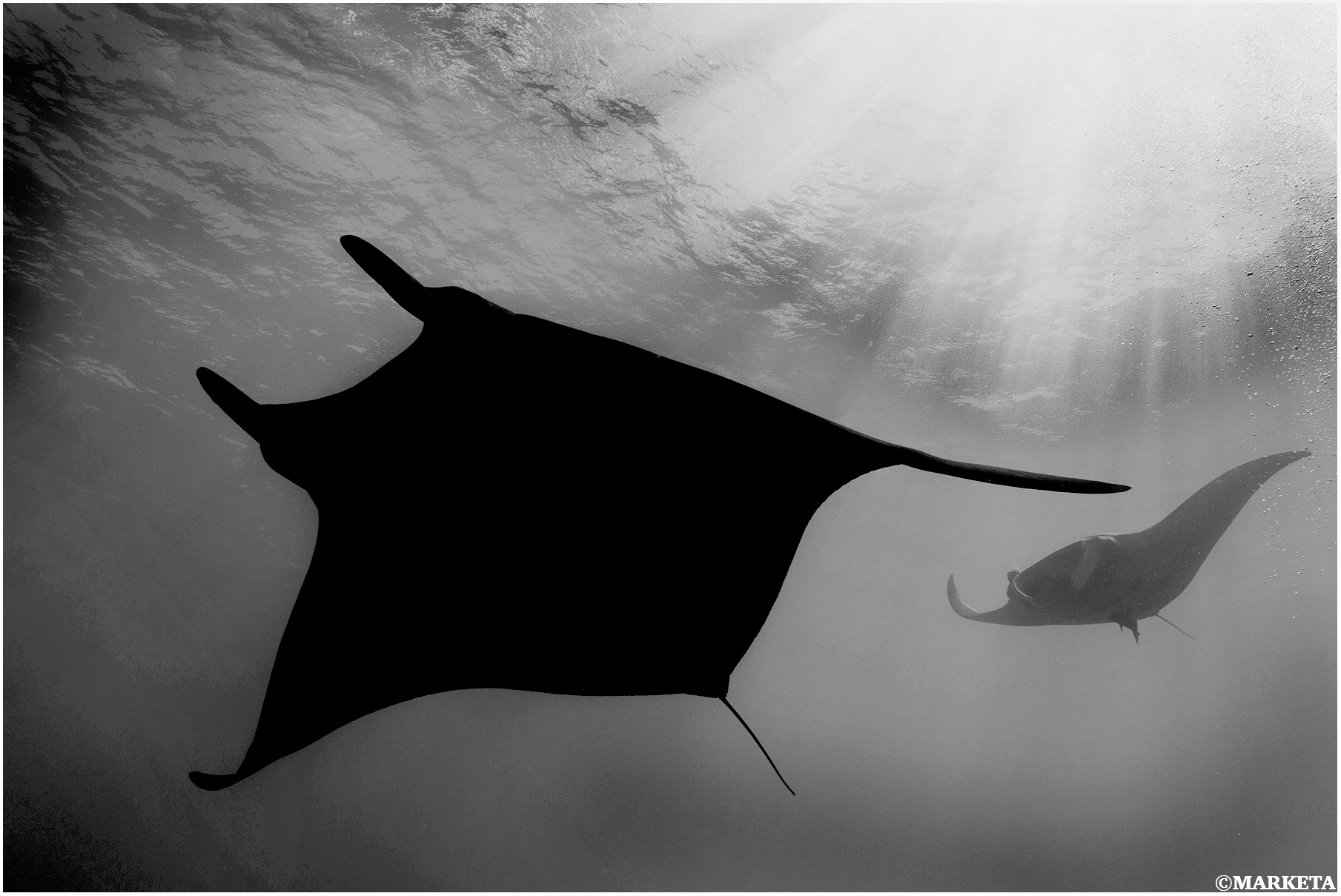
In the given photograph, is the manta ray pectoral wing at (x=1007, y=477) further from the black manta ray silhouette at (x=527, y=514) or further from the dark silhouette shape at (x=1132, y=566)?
the dark silhouette shape at (x=1132, y=566)

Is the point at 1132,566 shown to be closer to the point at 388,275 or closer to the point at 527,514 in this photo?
the point at 527,514

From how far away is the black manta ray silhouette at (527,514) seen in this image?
62.9 inches

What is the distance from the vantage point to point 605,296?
39.3 ft

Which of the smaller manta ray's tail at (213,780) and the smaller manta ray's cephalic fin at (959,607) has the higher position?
the smaller manta ray's tail at (213,780)

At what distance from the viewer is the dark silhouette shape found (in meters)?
5.93

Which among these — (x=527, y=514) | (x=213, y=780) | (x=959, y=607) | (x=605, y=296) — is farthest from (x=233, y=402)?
(x=605, y=296)

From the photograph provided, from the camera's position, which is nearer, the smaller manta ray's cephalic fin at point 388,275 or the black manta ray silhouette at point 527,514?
the smaller manta ray's cephalic fin at point 388,275

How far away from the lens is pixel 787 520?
181 cm

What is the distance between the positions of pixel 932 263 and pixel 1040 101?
10.1 ft

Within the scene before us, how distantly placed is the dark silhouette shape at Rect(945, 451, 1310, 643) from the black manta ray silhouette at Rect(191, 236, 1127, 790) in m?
5.68

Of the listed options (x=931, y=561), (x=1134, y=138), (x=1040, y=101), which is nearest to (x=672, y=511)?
(x=1040, y=101)

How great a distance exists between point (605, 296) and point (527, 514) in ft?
34.5

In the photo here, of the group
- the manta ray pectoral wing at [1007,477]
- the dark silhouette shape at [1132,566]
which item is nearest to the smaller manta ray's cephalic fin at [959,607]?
the dark silhouette shape at [1132,566]

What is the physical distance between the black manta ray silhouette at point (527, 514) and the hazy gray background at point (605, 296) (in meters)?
0.27
